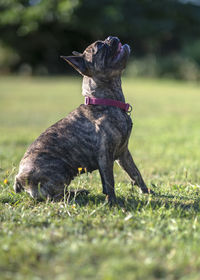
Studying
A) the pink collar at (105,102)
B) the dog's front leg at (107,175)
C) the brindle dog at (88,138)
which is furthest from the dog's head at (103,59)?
the dog's front leg at (107,175)

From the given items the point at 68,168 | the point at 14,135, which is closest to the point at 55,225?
the point at 68,168

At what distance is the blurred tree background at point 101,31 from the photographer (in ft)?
99.0

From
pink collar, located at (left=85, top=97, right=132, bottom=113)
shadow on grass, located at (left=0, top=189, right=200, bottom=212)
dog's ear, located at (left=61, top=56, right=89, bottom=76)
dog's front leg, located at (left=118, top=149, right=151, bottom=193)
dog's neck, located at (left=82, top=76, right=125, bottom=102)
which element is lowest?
shadow on grass, located at (left=0, top=189, right=200, bottom=212)

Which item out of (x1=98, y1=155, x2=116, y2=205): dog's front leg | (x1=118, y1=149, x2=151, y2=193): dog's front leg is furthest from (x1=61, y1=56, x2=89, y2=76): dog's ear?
(x1=118, y1=149, x2=151, y2=193): dog's front leg

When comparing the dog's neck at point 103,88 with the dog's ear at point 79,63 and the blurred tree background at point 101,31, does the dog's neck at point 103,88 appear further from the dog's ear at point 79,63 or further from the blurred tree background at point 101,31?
the blurred tree background at point 101,31

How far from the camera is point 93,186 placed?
470 centimetres

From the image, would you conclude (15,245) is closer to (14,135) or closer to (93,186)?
(93,186)

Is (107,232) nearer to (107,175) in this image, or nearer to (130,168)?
(107,175)

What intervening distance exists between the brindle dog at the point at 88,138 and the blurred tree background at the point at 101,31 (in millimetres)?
24929

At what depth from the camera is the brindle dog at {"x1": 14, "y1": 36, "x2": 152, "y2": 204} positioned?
157 inches

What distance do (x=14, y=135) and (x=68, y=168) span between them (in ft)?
17.1

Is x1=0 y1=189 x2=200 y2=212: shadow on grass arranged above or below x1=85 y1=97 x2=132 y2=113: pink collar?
below

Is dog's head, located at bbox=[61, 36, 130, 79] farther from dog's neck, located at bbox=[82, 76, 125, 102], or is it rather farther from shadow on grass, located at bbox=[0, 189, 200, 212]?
shadow on grass, located at bbox=[0, 189, 200, 212]

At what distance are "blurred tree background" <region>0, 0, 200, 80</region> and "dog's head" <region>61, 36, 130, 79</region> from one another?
24.9 meters
